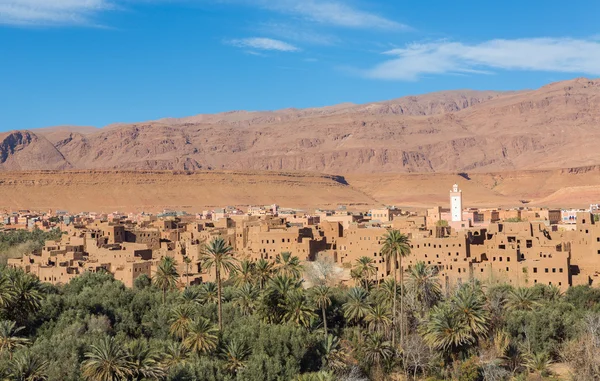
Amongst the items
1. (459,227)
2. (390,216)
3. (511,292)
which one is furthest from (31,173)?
(511,292)

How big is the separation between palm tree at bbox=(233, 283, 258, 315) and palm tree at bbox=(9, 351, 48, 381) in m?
13.6

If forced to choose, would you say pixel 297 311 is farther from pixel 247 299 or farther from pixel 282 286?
pixel 247 299

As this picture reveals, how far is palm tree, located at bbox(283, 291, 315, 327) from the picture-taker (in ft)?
121

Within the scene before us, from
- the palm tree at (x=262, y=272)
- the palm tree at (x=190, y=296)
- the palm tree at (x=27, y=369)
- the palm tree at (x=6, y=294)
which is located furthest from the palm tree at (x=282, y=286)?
the palm tree at (x=27, y=369)

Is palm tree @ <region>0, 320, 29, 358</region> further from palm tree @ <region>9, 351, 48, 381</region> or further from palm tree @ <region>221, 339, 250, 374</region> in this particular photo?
palm tree @ <region>221, 339, 250, 374</region>

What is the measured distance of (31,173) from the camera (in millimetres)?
163875

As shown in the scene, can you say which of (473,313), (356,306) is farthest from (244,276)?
(473,313)

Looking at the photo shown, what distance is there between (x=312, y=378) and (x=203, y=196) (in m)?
138

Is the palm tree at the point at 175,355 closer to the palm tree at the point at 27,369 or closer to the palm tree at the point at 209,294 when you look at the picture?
the palm tree at the point at 27,369

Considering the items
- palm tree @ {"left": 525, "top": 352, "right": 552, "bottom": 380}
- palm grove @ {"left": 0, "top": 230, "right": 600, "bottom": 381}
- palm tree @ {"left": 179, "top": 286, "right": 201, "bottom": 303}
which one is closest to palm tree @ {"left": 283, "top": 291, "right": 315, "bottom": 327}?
palm grove @ {"left": 0, "top": 230, "right": 600, "bottom": 381}

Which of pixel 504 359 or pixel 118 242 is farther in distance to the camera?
pixel 118 242

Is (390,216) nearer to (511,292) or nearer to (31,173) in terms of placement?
(511,292)

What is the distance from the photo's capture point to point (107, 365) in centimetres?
2656

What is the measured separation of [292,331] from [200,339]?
4.36 metres
